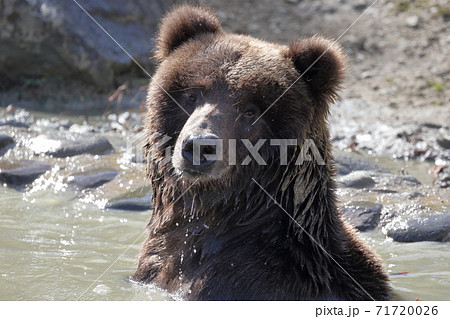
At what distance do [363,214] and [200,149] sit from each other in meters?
3.43

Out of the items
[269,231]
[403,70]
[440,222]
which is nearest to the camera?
[269,231]

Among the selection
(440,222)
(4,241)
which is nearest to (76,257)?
(4,241)

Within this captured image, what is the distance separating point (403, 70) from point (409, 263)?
858 centimetres

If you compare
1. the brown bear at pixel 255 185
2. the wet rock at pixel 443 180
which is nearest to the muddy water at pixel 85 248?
the brown bear at pixel 255 185

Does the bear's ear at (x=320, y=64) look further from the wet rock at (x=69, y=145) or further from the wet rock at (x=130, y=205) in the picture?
the wet rock at (x=69, y=145)

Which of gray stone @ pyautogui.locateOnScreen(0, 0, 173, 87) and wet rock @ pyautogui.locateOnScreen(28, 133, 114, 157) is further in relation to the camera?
gray stone @ pyautogui.locateOnScreen(0, 0, 173, 87)

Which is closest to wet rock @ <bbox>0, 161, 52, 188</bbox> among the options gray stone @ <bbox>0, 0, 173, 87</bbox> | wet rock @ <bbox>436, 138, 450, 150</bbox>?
gray stone @ <bbox>0, 0, 173, 87</bbox>

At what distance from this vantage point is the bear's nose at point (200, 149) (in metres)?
4.58

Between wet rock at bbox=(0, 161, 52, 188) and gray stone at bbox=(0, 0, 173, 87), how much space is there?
522cm

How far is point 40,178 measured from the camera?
8.45 meters

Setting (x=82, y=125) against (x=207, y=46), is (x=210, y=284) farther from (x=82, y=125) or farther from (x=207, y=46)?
(x=82, y=125)

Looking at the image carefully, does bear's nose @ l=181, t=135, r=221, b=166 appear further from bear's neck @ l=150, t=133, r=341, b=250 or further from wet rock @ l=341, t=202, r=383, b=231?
wet rock @ l=341, t=202, r=383, b=231

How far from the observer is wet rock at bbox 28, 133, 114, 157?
906 cm

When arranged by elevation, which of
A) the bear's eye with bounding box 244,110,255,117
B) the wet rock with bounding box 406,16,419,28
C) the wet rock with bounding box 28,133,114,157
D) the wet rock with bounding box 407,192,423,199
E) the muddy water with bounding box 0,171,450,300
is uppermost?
the wet rock with bounding box 406,16,419,28
